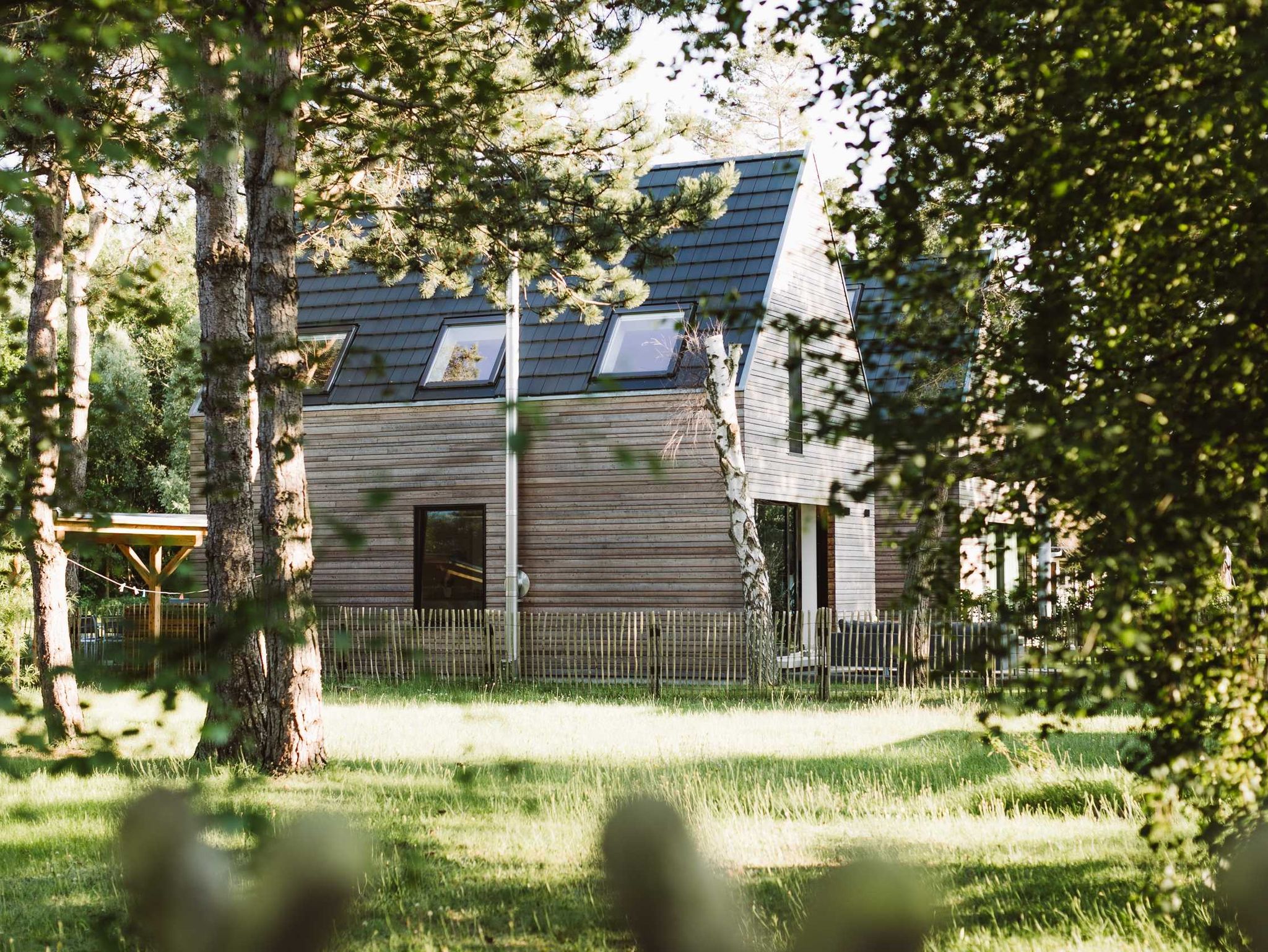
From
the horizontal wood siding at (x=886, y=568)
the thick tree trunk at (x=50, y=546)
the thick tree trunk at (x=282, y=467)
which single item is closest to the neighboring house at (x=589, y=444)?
the horizontal wood siding at (x=886, y=568)

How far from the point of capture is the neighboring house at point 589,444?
1841 cm

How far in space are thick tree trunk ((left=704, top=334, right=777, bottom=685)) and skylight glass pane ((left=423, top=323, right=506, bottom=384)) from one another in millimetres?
4034

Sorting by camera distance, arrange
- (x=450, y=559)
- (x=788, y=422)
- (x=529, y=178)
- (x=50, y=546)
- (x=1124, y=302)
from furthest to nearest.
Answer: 1. (x=450, y=559)
2. (x=788, y=422)
3. (x=529, y=178)
4. (x=50, y=546)
5. (x=1124, y=302)

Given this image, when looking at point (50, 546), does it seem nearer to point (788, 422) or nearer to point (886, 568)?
point (788, 422)

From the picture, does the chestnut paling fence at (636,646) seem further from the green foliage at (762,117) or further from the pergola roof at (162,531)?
the green foliage at (762,117)

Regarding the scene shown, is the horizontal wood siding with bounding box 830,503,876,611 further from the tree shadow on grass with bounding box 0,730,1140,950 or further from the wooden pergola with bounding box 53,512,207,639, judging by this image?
the wooden pergola with bounding box 53,512,207,639

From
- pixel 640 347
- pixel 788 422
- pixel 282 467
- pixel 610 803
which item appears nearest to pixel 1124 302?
pixel 610 803

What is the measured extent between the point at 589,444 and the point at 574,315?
304cm

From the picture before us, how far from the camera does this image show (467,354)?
20.1m

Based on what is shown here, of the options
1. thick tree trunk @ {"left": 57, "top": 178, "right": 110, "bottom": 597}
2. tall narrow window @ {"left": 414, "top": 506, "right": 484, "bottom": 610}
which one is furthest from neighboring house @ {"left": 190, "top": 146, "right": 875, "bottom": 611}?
thick tree trunk @ {"left": 57, "top": 178, "right": 110, "bottom": 597}

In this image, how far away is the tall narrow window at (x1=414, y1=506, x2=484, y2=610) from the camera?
19.9 meters

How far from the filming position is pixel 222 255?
33.0 feet

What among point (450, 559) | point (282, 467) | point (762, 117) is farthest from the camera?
point (762, 117)

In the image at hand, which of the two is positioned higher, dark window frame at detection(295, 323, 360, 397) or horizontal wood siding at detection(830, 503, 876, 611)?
dark window frame at detection(295, 323, 360, 397)
